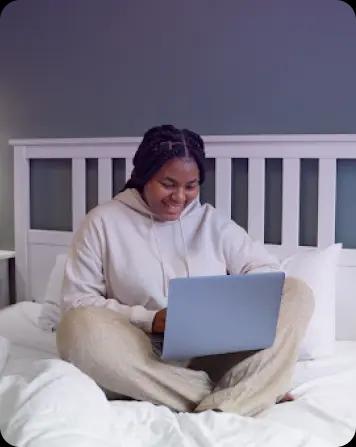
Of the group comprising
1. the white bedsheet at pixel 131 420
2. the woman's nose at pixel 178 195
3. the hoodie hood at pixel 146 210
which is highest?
the woman's nose at pixel 178 195

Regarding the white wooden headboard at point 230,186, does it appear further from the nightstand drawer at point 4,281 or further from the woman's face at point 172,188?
the woman's face at point 172,188

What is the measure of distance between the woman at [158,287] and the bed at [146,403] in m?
0.06

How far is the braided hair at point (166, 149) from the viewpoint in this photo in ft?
3.50

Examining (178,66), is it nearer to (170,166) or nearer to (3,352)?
(170,166)

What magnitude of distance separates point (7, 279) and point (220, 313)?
89 centimetres

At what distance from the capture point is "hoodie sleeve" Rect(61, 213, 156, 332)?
1.06 m

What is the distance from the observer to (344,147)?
1.28 m

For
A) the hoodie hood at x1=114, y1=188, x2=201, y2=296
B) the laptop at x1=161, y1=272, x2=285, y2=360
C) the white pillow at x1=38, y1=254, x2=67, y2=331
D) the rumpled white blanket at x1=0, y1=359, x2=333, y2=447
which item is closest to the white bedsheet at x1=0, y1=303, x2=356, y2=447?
the rumpled white blanket at x1=0, y1=359, x2=333, y2=447

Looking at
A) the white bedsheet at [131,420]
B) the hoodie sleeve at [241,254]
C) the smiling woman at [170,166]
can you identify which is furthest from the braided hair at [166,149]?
the white bedsheet at [131,420]

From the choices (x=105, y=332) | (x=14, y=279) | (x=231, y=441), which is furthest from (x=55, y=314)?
(x=231, y=441)

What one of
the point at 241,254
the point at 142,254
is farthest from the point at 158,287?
the point at 241,254

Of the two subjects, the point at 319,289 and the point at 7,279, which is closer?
the point at 319,289

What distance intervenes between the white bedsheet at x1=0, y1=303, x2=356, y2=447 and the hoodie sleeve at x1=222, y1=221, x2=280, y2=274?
266 mm

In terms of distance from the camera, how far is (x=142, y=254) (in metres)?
1.12
